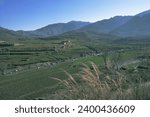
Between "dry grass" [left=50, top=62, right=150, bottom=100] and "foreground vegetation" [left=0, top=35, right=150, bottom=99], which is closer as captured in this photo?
"dry grass" [left=50, top=62, right=150, bottom=100]

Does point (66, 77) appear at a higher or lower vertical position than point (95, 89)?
lower

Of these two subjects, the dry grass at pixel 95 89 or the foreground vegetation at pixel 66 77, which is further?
the foreground vegetation at pixel 66 77

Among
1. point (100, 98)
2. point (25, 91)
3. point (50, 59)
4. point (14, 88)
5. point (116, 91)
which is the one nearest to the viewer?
point (100, 98)

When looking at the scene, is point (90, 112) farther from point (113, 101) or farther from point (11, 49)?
point (11, 49)

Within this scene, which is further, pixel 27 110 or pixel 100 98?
pixel 100 98

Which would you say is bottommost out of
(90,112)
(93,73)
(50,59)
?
(50,59)

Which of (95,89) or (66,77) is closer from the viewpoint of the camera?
(95,89)

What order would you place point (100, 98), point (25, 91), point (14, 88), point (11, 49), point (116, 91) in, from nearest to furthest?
point (100, 98), point (116, 91), point (25, 91), point (14, 88), point (11, 49)

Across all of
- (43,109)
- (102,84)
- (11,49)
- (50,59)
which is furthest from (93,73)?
(11,49)

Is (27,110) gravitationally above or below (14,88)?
above

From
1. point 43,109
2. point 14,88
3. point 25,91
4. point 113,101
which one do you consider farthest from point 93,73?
point 14,88
